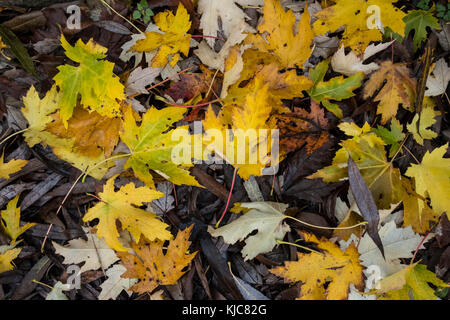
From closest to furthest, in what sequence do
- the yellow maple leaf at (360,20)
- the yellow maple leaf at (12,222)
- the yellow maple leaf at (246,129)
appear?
the yellow maple leaf at (246,129)
the yellow maple leaf at (360,20)
the yellow maple leaf at (12,222)

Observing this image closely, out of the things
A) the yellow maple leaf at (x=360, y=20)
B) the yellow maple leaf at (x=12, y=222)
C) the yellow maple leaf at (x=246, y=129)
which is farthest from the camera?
the yellow maple leaf at (x=12, y=222)

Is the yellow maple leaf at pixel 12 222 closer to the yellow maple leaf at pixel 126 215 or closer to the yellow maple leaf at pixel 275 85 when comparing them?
the yellow maple leaf at pixel 126 215

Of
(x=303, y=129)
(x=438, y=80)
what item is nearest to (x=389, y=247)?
(x=303, y=129)

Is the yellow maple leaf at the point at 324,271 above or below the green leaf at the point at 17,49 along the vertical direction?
below

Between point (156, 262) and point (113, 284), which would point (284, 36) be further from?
point (113, 284)

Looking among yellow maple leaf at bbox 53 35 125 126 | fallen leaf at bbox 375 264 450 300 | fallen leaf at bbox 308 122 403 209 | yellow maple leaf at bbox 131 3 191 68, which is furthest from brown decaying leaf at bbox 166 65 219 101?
fallen leaf at bbox 375 264 450 300

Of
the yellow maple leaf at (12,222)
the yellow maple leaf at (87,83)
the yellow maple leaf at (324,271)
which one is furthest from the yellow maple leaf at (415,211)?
the yellow maple leaf at (12,222)
